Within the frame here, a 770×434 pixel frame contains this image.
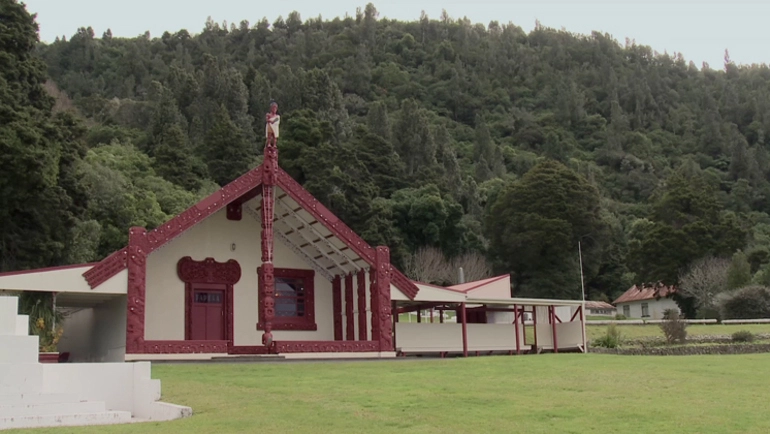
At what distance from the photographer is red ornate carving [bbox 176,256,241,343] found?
25.3 meters

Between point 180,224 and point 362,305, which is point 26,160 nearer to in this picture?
point 180,224

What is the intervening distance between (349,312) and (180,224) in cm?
659

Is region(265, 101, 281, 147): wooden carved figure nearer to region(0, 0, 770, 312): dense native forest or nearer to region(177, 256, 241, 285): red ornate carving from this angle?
region(177, 256, 241, 285): red ornate carving

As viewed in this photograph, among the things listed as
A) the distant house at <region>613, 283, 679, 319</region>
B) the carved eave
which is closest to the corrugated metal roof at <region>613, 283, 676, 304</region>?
the distant house at <region>613, 283, 679, 319</region>

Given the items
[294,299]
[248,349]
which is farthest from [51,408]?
[294,299]

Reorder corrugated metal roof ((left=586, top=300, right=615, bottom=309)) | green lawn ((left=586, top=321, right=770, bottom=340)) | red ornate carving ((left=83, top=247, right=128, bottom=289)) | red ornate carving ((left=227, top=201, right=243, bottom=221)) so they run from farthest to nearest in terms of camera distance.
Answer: corrugated metal roof ((left=586, top=300, right=615, bottom=309))
green lawn ((left=586, top=321, right=770, bottom=340))
red ornate carving ((left=227, top=201, right=243, bottom=221))
red ornate carving ((left=83, top=247, right=128, bottom=289))

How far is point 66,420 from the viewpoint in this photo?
Result: 11602 mm

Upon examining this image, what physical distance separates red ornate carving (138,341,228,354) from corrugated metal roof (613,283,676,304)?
43.3 m

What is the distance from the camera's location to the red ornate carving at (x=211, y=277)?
25.3 metres

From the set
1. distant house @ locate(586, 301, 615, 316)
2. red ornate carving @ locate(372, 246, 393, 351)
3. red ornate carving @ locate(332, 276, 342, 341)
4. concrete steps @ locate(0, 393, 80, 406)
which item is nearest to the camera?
concrete steps @ locate(0, 393, 80, 406)

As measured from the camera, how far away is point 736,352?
1156 inches

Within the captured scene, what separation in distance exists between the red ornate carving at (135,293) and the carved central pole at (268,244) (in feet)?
11.1

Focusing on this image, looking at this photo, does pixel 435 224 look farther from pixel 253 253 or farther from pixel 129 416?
pixel 129 416

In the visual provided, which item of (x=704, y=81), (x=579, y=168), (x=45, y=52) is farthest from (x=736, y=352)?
(x=704, y=81)
